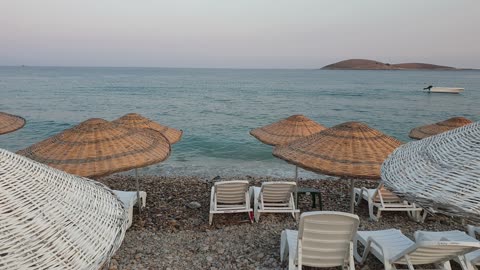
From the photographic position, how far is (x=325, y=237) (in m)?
3.80

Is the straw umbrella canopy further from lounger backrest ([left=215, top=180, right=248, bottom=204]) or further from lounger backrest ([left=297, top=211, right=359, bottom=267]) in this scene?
lounger backrest ([left=297, top=211, right=359, bottom=267])

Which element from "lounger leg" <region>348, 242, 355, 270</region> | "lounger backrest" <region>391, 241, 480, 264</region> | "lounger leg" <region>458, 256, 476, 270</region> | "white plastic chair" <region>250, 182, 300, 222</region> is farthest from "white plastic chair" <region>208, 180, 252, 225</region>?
"lounger leg" <region>458, 256, 476, 270</region>

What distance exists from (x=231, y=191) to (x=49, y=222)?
16.5ft

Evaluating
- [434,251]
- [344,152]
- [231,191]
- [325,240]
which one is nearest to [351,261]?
[325,240]

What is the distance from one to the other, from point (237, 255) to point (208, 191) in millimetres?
4201

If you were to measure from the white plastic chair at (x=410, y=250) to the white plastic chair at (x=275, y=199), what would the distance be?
6.11 ft

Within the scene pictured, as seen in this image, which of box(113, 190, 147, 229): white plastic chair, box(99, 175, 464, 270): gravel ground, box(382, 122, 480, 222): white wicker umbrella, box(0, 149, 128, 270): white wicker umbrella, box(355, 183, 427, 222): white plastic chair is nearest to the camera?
box(0, 149, 128, 270): white wicker umbrella

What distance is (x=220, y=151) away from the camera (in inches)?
660

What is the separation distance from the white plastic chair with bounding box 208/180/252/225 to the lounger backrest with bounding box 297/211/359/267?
2.44 meters

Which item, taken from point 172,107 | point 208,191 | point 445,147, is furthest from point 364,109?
point 445,147

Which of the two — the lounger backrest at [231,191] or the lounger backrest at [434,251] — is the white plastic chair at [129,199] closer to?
the lounger backrest at [231,191]

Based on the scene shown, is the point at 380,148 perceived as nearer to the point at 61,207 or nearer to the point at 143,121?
the point at 61,207

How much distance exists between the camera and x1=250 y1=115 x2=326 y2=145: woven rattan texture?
7465mm

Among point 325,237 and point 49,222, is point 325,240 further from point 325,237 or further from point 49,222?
point 49,222
